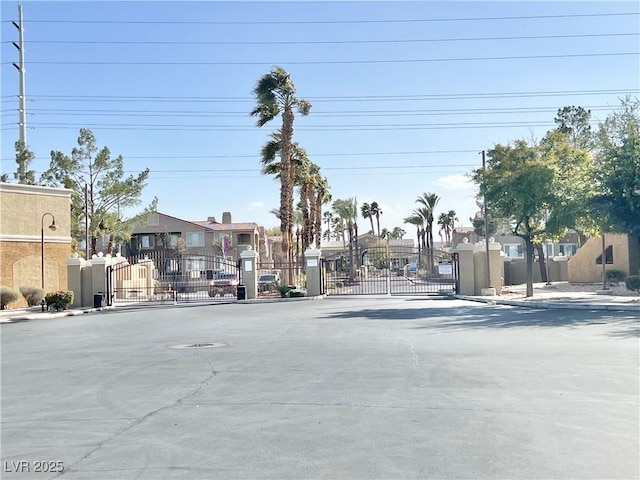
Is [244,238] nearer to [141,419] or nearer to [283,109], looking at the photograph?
[283,109]

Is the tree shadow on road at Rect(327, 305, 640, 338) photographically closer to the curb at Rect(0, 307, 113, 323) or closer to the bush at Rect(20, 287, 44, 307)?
the curb at Rect(0, 307, 113, 323)

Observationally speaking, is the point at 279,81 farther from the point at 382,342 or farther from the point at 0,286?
the point at 382,342

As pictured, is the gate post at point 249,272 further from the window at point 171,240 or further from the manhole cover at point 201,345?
the window at point 171,240

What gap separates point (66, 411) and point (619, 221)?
969 inches

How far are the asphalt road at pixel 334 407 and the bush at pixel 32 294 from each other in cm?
2096

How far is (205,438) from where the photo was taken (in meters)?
6.91

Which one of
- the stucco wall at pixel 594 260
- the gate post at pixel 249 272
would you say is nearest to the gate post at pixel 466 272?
A: the gate post at pixel 249 272

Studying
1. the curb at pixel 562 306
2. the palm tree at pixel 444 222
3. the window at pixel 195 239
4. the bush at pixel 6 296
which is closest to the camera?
the curb at pixel 562 306

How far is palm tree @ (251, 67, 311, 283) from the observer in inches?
1491

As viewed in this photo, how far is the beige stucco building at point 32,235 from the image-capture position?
35.6 meters

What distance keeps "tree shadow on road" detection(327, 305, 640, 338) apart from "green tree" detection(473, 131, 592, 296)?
19.9 feet

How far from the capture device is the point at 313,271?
36.0 metres

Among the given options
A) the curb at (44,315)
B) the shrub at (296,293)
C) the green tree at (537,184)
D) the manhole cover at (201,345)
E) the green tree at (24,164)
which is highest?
the green tree at (24,164)

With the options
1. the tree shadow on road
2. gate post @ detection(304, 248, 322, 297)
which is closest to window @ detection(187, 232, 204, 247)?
gate post @ detection(304, 248, 322, 297)
